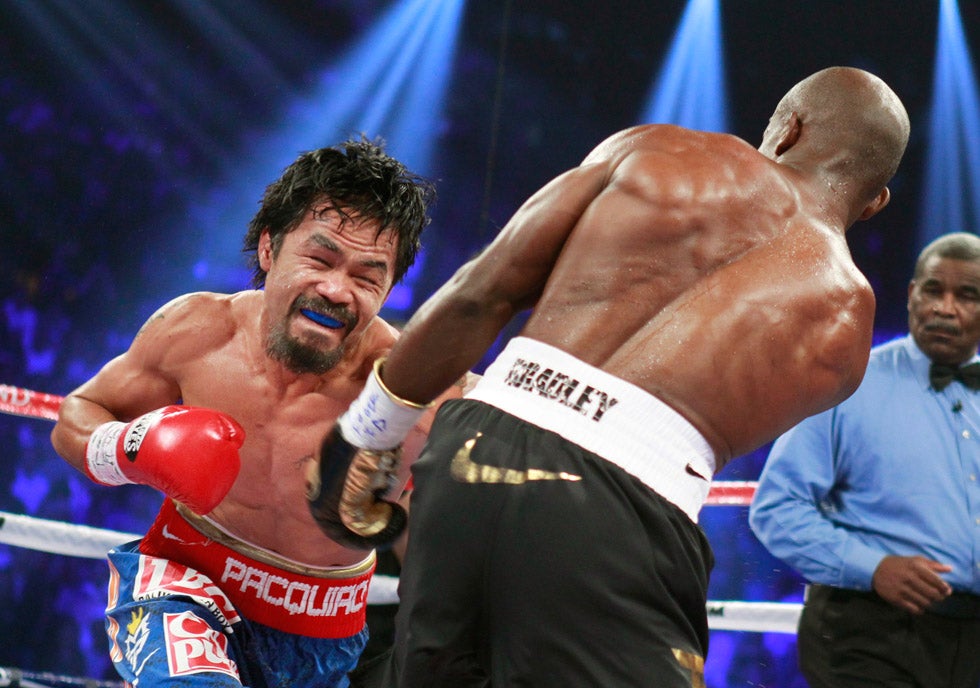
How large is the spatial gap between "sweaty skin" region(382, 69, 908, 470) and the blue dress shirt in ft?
3.60

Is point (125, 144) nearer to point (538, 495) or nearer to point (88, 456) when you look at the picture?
point (88, 456)

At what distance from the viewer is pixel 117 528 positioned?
3.83 m

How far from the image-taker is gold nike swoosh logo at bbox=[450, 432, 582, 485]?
1.20m

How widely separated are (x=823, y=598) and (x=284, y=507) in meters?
1.33

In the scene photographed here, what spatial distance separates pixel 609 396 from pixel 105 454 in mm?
1055

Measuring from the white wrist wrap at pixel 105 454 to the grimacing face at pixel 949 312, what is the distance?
6.45 feet

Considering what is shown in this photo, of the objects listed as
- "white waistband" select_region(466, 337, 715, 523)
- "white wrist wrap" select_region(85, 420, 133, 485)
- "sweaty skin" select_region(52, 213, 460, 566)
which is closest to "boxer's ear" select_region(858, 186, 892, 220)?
"white waistband" select_region(466, 337, 715, 523)

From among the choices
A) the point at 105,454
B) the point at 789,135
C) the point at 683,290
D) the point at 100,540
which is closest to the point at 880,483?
the point at 789,135

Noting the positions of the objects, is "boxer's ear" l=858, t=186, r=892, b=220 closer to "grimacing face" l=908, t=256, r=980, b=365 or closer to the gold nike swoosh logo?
the gold nike swoosh logo

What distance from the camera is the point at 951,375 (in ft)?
8.50

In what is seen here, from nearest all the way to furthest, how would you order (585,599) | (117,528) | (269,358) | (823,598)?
(585,599) → (269,358) → (823,598) → (117,528)

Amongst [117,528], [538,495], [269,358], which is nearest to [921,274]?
[269,358]

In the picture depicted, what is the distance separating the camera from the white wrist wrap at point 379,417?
145cm

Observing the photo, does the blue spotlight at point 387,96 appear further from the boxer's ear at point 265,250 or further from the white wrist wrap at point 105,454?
the white wrist wrap at point 105,454
